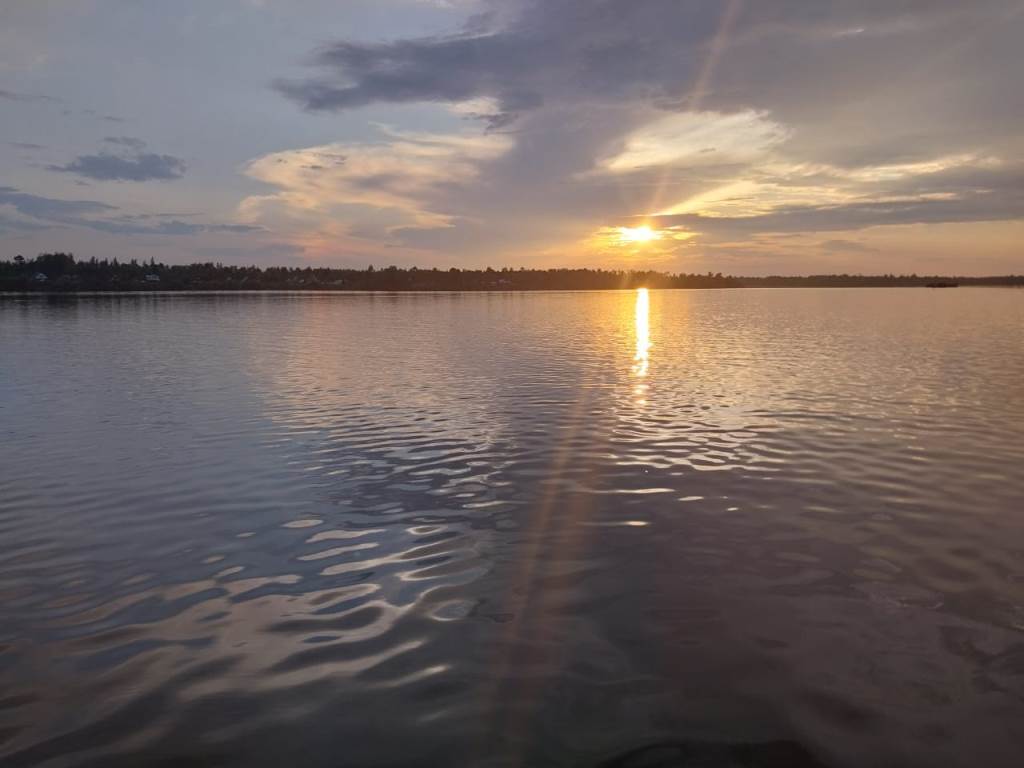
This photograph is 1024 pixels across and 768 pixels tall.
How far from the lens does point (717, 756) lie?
6.80m

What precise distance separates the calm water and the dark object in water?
4 cm

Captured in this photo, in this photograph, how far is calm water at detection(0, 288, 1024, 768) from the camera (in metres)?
7.20

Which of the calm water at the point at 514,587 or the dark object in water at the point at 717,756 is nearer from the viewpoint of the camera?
the dark object in water at the point at 717,756

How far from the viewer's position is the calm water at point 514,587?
7.20m

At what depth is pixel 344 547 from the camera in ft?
40.5

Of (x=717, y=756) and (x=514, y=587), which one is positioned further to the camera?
(x=514, y=587)

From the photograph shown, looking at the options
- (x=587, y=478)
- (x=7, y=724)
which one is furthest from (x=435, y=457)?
(x=7, y=724)

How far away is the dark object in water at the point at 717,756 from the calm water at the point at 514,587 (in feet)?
0.14

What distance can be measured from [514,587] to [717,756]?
4.49m

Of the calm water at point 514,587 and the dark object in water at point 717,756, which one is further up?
the calm water at point 514,587

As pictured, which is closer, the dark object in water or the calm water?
the dark object in water

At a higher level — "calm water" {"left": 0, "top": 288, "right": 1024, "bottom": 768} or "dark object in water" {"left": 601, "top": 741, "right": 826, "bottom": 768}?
"calm water" {"left": 0, "top": 288, "right": 1024, "bottom": 768}

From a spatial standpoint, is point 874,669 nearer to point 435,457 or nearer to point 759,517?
point 759,517

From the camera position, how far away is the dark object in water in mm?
6672
